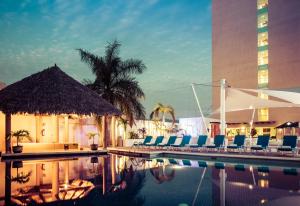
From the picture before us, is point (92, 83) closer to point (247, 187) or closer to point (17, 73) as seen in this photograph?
point (247, 187)

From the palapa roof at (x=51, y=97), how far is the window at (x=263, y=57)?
2107 cm

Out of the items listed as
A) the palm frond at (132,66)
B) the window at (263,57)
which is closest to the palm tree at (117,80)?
the palm frond at (132,66)

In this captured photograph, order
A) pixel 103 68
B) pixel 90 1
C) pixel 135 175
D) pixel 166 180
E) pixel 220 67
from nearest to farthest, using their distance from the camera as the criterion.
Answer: pixel 166 180 → pixel 135 175 → pixel 103 68 → pixel 90 1 → pixel 220 67

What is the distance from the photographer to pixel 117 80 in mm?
19438

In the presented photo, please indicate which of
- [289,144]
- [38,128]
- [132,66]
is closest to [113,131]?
[132,66]

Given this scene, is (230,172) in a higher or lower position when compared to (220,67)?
lower

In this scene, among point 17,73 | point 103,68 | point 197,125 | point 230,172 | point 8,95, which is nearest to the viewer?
point 230,172

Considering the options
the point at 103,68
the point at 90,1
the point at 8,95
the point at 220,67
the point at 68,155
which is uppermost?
the point at 90,1

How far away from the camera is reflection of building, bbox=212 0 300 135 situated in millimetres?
31406

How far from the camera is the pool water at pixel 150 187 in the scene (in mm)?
6113

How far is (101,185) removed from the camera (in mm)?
7715

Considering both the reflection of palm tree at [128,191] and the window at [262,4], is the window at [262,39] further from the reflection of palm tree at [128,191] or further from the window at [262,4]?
the reflection of palm tree at [128,191]

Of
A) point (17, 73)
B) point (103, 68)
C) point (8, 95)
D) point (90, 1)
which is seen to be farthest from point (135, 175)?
point (17, 73)

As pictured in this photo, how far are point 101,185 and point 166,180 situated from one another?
1685 mm
